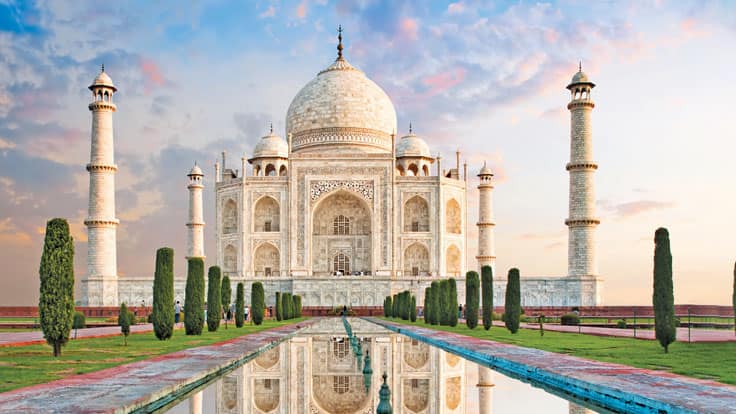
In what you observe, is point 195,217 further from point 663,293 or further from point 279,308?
point 663,293

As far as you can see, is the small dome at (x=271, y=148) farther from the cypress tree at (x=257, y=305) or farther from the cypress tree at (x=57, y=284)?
the cypress tree at (x=57, y=284)

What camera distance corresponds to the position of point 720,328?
16969mm

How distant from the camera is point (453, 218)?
104 feet

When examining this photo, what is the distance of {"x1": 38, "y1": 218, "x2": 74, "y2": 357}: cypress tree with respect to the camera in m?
8.91

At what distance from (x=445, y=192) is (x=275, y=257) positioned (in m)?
7.54

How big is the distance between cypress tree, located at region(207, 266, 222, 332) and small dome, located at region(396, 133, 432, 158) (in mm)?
19359

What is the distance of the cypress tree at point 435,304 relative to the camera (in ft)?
58.9

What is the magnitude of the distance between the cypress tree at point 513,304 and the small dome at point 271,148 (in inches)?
809

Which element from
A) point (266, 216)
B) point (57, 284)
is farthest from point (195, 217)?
point (57, 284)

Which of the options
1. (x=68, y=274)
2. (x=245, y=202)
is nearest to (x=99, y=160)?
(x=245, y=202)

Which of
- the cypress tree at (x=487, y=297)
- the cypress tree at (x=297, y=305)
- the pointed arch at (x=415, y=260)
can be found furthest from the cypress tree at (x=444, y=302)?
the pointed arch at (x=415, y=260)

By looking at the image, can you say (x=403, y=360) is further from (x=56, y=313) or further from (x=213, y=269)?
(x=213, y=269)

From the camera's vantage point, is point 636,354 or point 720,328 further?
point 720,328

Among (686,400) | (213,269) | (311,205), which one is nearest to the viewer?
(686,400)
